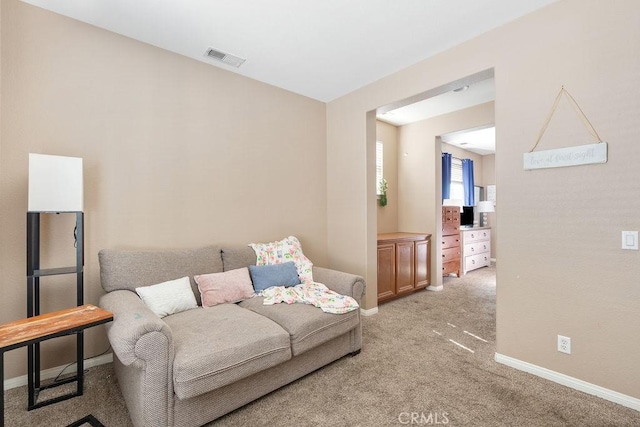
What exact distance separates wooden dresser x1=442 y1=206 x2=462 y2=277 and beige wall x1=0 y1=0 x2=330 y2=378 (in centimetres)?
295

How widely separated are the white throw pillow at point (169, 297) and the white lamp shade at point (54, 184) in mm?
737

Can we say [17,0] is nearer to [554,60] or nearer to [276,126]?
[276,126]

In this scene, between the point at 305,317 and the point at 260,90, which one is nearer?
the point at 305,317

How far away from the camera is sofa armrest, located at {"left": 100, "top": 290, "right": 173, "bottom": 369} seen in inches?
57.7

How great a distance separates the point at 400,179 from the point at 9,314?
4.93 m

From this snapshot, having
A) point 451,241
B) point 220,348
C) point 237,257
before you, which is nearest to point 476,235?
point 451,241

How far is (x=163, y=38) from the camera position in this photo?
2.54m

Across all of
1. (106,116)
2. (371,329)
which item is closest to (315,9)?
(106,116)

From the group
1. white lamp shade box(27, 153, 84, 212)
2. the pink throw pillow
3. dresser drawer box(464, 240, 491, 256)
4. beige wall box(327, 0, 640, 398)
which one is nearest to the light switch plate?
beige wall box(327, 0, 640, 398)

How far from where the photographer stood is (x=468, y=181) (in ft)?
21.6

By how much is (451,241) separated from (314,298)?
3.71 m

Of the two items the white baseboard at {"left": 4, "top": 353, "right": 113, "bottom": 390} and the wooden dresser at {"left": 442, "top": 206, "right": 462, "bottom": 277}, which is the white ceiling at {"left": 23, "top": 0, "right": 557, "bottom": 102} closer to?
the white baseboard at {"left": 4, "top": 353, "right": 113, "bottom": 390}

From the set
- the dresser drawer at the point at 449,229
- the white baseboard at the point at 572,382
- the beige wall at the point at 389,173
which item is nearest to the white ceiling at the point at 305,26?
the beige wall at the point at 389,173

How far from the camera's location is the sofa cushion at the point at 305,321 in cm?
204
